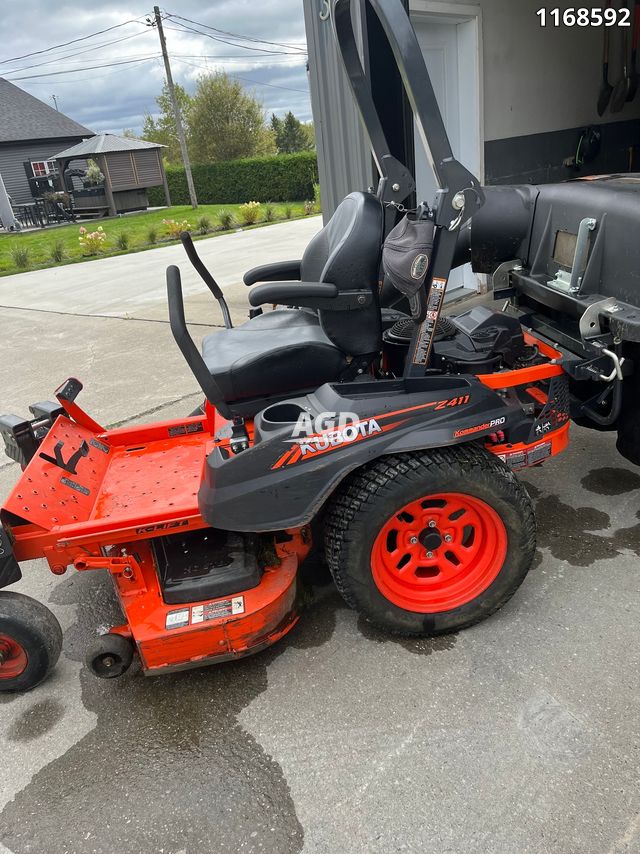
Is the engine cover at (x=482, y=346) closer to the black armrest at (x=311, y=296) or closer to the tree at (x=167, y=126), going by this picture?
the black armrest at (x=311, y=296)

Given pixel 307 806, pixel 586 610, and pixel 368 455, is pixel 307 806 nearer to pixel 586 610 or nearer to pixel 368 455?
pixel 368 455

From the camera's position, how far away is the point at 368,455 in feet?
6.55

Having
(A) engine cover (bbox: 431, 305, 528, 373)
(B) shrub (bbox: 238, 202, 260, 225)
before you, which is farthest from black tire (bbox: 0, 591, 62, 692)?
(B) shrub (bbox: 238, 202, 260, 225)

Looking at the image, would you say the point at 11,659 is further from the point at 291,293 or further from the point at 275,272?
the point at 275,272

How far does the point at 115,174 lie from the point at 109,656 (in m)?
27.4

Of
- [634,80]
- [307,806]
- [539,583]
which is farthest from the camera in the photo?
[634,80]

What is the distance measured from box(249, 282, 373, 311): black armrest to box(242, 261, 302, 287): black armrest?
76cm

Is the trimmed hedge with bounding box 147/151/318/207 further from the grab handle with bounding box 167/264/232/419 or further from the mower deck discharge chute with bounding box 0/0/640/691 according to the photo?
the grab handle with bounding box 167/264/232/419

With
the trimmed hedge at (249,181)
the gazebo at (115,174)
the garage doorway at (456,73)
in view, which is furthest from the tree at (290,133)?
the garage doorway at (456,73)

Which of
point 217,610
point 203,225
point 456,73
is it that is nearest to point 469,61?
point 456,73

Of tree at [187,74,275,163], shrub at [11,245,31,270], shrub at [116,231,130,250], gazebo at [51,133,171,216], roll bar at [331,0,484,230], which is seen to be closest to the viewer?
roll bar at [331,0,484,230]

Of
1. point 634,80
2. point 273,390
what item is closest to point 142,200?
point 634,80

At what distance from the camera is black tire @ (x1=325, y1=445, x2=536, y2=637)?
2021 mm

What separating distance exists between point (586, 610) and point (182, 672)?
1.46 metres
